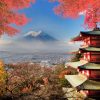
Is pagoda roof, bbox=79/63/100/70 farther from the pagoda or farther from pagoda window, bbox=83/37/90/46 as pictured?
pagoda window, bbox=83/37/90/46

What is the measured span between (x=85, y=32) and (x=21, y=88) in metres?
6.72

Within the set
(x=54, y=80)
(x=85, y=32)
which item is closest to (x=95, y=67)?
(x=85, y=32)

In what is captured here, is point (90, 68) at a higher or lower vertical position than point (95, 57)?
lower

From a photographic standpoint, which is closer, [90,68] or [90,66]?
[90,68]

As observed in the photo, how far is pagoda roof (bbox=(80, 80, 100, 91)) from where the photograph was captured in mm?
23281

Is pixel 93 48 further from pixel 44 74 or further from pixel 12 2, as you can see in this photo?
pixel 44 74

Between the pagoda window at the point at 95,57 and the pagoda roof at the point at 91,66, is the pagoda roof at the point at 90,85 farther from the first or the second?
the pagoda window at the point at 95,57

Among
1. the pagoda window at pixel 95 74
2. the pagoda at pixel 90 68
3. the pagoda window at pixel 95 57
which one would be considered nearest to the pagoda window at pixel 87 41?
the pagoda at pixel 90 68

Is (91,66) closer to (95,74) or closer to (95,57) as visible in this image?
(95,74)

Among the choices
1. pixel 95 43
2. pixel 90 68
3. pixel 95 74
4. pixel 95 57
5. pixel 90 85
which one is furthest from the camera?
pixel 95 43

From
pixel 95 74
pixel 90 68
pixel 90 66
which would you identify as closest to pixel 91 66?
pixel 90 66

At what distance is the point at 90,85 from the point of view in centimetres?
2359

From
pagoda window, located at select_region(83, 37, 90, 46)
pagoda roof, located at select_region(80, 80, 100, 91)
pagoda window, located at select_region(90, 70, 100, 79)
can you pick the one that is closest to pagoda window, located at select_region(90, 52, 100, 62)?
pagoda window, located at select_region(90, 70, 100, 79)

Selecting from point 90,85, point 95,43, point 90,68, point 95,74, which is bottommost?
point 90,85
